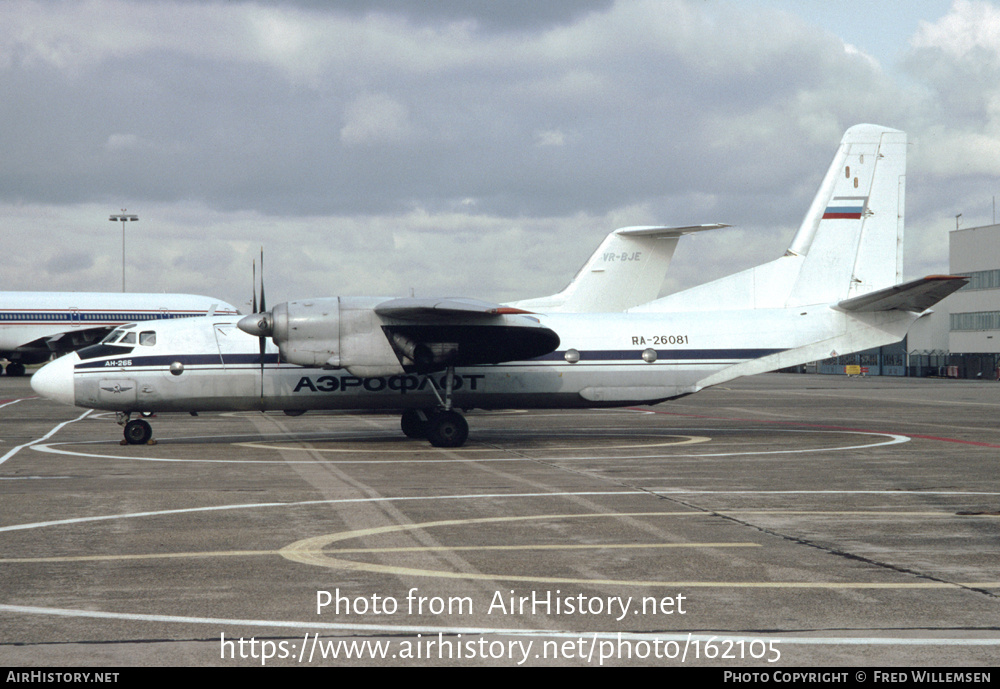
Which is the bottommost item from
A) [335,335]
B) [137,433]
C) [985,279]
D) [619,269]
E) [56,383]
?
[137,433]

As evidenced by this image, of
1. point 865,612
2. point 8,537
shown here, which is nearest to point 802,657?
point 865,612

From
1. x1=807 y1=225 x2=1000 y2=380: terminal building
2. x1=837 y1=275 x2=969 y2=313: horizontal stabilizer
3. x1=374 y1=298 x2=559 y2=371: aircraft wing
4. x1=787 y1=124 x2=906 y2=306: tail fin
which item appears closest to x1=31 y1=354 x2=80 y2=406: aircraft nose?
x1=374 y1=298 x2=559 y2=371: aircraft wing

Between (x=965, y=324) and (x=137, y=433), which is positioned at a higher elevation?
(x=965, y=324)

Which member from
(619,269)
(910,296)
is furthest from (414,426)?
(619,269)

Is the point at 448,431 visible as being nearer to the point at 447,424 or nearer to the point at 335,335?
the point at 447,424

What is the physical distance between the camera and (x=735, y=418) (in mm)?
32781

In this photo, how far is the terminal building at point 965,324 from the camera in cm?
9406

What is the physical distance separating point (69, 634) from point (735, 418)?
92.9 feet

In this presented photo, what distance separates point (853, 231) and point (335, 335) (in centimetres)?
1528

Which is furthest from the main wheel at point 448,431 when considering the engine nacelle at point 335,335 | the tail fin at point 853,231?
the tail fin at point 853,231

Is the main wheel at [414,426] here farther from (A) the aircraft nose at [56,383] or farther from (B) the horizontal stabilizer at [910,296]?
(B) the horizontal stabilizer at [910,296]

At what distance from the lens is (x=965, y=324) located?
328 ft

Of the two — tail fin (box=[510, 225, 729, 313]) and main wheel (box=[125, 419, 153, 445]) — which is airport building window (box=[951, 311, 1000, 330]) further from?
main wheel (box=[125, 419, 153, 445])

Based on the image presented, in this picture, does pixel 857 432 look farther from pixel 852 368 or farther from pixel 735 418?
pixel 852 368
